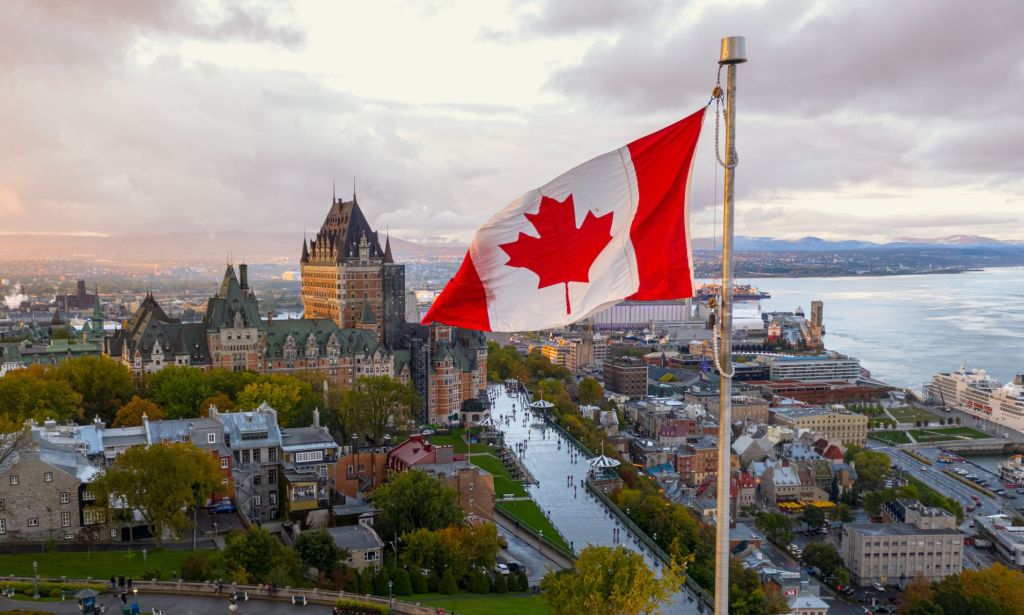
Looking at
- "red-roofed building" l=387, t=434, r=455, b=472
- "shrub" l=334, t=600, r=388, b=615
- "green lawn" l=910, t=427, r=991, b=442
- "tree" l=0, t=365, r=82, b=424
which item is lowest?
"green lawn" l=910, t=427, r=991, b=442

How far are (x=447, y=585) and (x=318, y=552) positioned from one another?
4.73 m

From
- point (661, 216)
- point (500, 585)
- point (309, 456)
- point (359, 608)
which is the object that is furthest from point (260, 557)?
point (661, 216)

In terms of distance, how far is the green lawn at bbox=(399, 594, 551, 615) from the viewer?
2712 cm

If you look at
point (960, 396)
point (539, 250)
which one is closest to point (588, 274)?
point (539, 250)

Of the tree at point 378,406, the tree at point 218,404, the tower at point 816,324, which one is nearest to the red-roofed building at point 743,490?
the tree at point 378,406

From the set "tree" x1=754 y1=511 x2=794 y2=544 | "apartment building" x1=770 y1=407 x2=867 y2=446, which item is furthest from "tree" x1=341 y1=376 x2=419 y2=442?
"apartment building" x1=770 y1=407 x2=867 y2=446

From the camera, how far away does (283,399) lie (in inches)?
1930

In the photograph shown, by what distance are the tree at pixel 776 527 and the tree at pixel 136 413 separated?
1480 inches

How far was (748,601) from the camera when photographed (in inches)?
1481

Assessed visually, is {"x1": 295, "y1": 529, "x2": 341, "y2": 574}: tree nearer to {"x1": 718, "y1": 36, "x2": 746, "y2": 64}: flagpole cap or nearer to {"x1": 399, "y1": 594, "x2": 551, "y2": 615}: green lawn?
{"x1": 399, "y1": 594, "x2": 551, "y2": 615}: green lawn

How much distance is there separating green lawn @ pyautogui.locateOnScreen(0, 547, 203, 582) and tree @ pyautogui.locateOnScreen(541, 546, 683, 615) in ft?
45.0

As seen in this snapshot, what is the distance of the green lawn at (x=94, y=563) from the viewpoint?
2719 cm

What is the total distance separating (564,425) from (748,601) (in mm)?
33998

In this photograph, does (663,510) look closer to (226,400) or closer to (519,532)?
(519,532)
